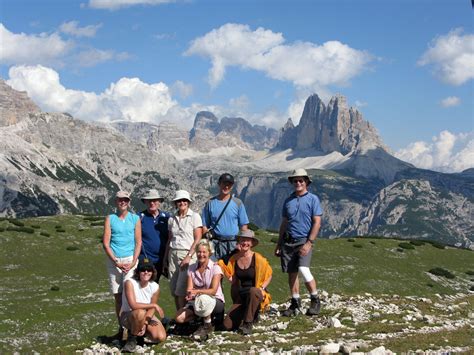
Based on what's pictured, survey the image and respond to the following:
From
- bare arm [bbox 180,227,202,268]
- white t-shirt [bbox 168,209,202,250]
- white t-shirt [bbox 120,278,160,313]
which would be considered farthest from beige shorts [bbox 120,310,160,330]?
white t-shirt [bbox 168,209,202,250]

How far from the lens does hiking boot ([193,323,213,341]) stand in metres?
14.8

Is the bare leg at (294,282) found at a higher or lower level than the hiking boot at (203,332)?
higher

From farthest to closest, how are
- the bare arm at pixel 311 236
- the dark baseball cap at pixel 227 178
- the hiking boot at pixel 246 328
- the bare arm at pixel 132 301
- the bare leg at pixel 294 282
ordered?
the bare leg at pixel 294 282, the bare arm at pixel 311 236, the dark baseball cap at pixel 227 178, the hiking boot at pixel 246 328, the bare arm at pixel 132 301

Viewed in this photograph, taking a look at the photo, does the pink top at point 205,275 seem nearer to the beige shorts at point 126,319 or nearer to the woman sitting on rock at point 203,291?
the woman sitting on rock at point 203,291

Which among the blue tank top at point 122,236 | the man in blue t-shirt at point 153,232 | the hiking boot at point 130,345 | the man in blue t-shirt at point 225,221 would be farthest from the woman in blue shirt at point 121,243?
the man in blue t-shirt at point 225,221

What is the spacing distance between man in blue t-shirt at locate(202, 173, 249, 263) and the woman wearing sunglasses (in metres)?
0.56

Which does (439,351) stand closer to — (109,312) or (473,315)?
(473,315)

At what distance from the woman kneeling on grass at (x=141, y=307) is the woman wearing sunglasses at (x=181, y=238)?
4.02ft

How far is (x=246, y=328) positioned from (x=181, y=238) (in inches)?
132

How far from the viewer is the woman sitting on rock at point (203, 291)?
1504 centimetres

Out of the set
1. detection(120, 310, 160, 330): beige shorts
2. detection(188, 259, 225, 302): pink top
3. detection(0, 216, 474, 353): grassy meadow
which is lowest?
detection(0, 216, 474, 353): grassy meadow

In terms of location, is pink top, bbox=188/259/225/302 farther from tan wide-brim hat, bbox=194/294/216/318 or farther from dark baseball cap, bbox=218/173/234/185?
dark baseball cap, bbox=218/173/234/185

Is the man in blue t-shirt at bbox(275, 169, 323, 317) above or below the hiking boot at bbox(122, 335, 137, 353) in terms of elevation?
above

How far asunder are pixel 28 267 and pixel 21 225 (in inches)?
630
